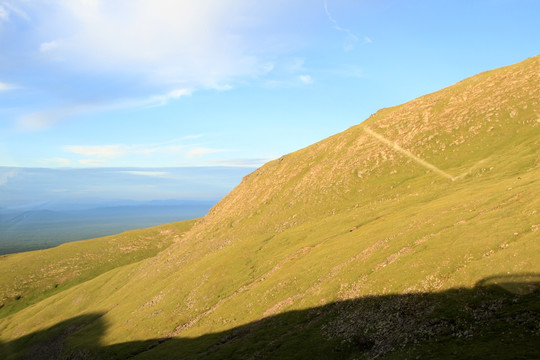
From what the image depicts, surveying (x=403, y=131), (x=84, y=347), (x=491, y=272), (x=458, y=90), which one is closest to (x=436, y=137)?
(x=403, y=131)

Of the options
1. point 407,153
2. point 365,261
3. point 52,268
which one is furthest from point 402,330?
A: point 52,268

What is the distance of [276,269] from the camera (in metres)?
70.1

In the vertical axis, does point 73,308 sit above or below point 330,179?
below

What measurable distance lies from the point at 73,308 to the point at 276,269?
9460 cm

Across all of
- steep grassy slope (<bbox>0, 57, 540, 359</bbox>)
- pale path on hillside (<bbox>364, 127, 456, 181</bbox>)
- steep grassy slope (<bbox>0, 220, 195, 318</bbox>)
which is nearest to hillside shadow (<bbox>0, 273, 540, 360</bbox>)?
steep grassy slope (<bbox>0, 57, 540, 359</bbox>)

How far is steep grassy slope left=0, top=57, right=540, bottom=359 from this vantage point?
31.9 meters

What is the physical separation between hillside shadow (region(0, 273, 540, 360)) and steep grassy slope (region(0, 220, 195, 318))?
133 m

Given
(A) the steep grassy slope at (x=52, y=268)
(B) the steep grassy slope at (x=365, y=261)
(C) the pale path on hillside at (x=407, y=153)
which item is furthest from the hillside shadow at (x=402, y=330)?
(A) the steep grassy slope at (x=52, y=268)

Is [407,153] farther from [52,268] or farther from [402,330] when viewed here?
[52,268]

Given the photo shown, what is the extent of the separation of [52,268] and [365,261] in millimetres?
184763

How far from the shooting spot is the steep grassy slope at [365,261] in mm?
31938

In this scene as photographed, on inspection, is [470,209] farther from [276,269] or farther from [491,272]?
[276,269]

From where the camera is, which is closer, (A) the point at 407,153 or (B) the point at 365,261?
(B) the point at 365,261

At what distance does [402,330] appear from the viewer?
31.0m
